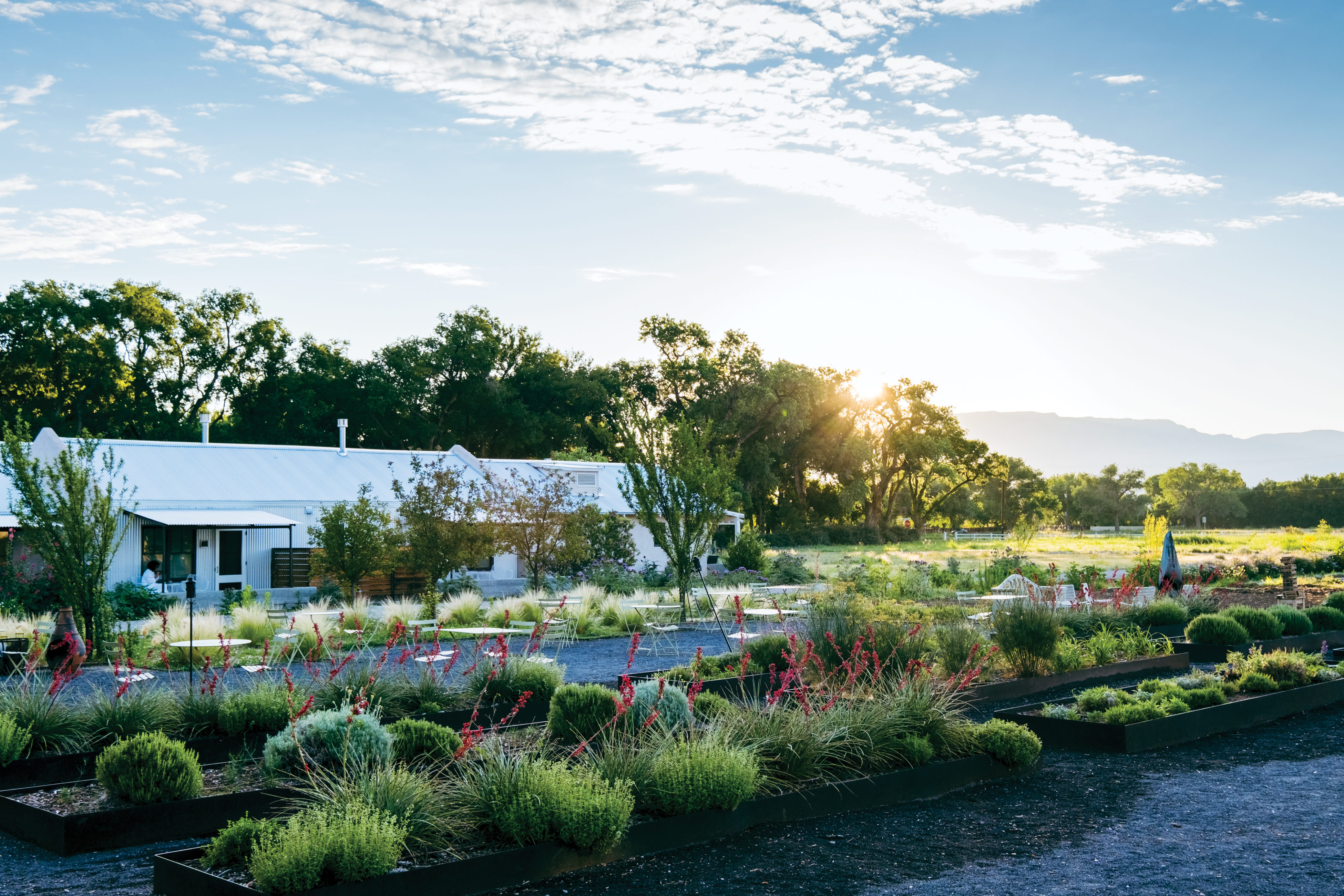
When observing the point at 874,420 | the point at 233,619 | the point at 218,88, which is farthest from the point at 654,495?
the point at 874,420

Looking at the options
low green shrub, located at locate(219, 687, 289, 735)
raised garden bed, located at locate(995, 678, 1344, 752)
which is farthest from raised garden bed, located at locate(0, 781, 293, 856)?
raised garden bed, located at locate(995, 678, 1344, 752)

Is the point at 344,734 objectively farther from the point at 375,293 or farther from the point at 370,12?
the point at 375,293

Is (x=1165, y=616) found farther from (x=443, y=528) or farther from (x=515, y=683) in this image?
(x=443, y=528)

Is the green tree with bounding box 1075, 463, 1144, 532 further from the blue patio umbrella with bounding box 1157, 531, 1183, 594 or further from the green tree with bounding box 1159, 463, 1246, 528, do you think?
the blue patio umbrella with bounding box 1157, 531, 1183, 594

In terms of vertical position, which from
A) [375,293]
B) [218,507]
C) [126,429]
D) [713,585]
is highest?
[375,293]

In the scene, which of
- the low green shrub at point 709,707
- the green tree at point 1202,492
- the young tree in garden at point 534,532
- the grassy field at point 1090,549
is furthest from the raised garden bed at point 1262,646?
the green tree at point 1202,492

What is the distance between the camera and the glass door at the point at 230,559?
22.9 meters

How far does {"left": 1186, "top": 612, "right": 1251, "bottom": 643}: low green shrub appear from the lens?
11328 millimetres

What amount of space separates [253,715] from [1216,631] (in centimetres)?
973

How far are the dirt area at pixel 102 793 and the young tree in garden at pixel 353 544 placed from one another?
1285 centimetres

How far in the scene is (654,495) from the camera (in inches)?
629

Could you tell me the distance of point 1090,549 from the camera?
1597 inches

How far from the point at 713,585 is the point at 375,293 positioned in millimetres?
11767

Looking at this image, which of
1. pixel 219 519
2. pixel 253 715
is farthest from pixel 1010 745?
pixel 219 519
